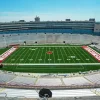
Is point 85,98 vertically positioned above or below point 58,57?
above

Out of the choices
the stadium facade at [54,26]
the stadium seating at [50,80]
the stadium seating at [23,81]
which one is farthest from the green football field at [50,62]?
the stadium facade at [54,26]

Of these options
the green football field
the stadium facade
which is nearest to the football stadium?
the green football field

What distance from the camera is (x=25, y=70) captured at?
34312 millimetres

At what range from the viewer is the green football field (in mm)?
34875

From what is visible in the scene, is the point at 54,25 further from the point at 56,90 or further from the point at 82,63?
the point at 56,90

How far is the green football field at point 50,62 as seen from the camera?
3488cm

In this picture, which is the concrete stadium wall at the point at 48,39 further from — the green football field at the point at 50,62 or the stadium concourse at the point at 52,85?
the stadium concourse at the point at 52,85

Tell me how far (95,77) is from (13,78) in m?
11.0

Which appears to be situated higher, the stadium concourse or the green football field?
the stadium concourse

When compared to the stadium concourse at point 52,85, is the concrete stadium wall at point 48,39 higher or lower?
lower

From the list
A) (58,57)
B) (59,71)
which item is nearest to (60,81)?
(59,71)

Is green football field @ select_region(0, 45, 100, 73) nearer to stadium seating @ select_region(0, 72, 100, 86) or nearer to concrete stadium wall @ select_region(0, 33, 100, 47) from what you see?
stadium seating @ select_region(0, 72, 100, 86)

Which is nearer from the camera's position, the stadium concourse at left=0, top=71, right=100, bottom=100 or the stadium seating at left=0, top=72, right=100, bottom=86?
the stadium concourse at left=0, top=71, right=100, bottom=100

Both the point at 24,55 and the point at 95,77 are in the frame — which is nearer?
the point at 95,77
